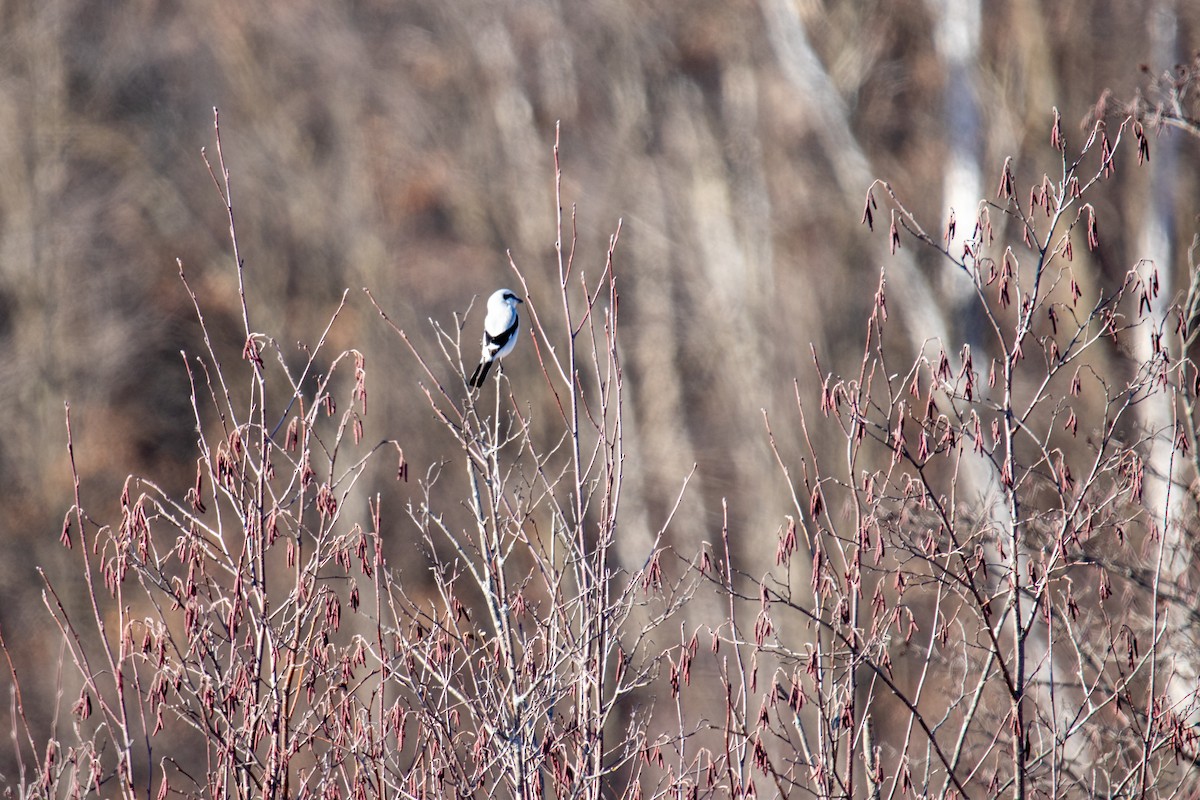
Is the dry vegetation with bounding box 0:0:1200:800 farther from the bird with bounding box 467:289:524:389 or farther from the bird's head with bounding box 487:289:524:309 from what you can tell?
the bird with bounding box 467:289:524:389

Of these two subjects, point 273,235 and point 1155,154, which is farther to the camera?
point 273,235

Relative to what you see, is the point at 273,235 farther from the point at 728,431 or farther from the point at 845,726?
the point at 845,726

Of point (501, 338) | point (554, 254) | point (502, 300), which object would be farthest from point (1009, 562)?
point (554, 254)

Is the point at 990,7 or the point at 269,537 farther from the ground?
the point at 990,7

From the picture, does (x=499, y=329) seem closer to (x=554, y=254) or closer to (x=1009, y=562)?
(x=1009, y=562)

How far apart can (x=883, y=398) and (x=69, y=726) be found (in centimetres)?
1033

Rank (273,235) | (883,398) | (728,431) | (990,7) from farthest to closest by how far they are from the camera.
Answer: (273,235) → (728,431) → (883,398) → (990,7)

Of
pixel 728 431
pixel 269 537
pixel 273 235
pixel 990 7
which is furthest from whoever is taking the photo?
pixel 273 235

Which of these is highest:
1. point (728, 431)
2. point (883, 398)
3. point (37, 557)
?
point (883, 398)

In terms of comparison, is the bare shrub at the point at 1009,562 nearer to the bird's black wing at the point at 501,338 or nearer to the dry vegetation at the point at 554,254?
the dry vegetation at the point at 554,254

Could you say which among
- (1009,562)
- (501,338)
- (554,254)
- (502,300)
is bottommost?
(1009,562)

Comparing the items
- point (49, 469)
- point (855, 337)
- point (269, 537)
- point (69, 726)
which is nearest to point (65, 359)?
point (49, 469)

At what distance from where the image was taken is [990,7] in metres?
13.8

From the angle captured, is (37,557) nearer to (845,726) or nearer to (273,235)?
(273,235)
